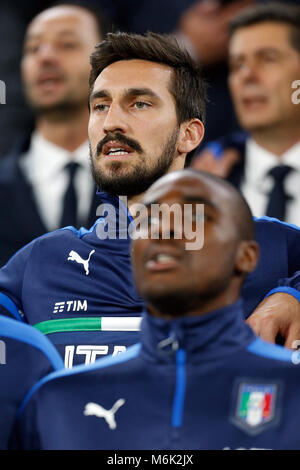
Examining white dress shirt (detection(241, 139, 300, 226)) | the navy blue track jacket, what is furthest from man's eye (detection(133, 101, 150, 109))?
white dress shirt (detection(241, 139, 300, 226))

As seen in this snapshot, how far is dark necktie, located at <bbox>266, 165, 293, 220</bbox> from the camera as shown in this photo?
2990 mm

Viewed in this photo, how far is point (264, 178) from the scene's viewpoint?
10.2 ft

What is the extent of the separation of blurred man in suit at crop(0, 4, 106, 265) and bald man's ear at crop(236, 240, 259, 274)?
194 cm

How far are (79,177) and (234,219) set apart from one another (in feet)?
6.61

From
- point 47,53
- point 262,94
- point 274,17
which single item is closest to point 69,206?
point 47,53

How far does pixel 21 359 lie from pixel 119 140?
67 centimetres

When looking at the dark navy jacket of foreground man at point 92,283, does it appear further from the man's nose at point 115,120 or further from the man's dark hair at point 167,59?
the man's dark hair at point 167,59

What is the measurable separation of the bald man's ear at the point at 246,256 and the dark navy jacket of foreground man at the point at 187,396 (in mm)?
63

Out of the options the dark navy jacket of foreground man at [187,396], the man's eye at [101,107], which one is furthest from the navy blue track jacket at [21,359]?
the man's eye at [101,107]

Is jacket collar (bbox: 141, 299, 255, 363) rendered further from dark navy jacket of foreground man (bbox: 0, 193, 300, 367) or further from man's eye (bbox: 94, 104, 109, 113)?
man's eye (bbox: 94, 104, 109, 113)

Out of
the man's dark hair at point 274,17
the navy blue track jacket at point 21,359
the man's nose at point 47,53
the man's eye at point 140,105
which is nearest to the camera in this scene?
the navy blue track jacket at point 21,359

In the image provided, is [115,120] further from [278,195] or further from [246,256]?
[278,195]

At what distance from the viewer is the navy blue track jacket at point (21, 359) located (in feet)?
4.88

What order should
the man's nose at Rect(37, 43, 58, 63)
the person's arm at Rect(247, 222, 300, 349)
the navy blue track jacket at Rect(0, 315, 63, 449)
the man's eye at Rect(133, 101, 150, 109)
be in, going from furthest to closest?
the man's nose at Rect(37, 43, 58, 63)
the man's eye at Rect(133, 101, 150, 109)
the person's arm at Rect(247, 222, 300, 349)
the navy blue track jacket at Rect(0, 315, 63, 449)
